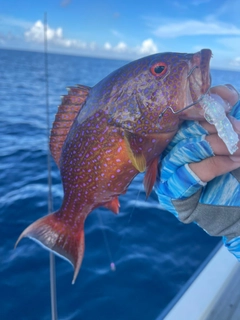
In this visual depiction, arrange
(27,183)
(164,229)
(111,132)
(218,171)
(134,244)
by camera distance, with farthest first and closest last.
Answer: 1. (27,183)
2. (164,229)
3. (134,244)
4. (111,132)
5. (218,171)

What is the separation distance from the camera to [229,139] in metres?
1.27

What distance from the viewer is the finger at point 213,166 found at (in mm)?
1394

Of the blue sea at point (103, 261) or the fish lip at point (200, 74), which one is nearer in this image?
the fish lip at point (200, 74)

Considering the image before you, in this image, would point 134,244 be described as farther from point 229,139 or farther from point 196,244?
point 229,139

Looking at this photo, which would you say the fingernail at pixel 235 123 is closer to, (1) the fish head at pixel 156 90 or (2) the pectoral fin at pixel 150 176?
(1) the fish head at pixel 156 90

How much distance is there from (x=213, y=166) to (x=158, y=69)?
2.07ft

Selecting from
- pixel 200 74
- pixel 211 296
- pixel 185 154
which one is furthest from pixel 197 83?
pixel 211 296

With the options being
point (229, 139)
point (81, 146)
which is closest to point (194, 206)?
point (229, 139)

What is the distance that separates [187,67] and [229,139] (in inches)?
20.4

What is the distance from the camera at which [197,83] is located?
58.8 inches

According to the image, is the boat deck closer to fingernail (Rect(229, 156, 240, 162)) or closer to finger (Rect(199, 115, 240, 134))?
fingernail (Rect(229, 156, 240, 162))

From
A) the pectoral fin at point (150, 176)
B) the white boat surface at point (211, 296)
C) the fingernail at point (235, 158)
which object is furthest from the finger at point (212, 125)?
the white boat surface at point (211, 296)

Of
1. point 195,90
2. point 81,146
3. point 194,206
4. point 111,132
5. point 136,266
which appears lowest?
point 136,266

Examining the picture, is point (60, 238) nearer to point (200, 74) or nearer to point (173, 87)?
point (173, 87)
